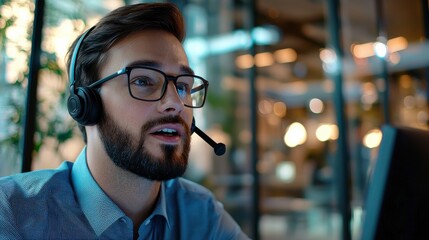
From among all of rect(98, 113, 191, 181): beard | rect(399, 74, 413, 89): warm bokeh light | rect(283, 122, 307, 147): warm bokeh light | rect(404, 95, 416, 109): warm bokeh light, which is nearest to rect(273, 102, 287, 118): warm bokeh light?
rect(283, 122, 307, 147): warm bokeh light

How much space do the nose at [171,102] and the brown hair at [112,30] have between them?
198 mm

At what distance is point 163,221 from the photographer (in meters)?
1.15

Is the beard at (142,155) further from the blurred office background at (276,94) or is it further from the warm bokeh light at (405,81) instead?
the warm bokeh light at (405,81)

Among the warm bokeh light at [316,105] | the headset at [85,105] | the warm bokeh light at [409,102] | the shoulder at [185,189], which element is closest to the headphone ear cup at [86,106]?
the headset at [85,105]

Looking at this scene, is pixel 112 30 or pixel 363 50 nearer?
pixel 112 30

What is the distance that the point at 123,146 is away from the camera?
3.48ft

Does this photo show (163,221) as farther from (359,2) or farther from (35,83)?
(359,2)

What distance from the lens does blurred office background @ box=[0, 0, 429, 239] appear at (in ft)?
5.50

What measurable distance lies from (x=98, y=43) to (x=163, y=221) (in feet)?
1.75

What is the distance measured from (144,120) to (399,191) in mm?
638

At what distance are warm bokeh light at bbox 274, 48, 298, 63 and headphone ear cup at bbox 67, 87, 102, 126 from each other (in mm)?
9040

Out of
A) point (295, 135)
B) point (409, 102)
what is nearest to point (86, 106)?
point (409, 102)

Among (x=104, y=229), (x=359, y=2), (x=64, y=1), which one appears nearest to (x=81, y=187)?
(x=104, y=229)

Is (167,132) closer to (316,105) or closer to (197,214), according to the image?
(197,214)
